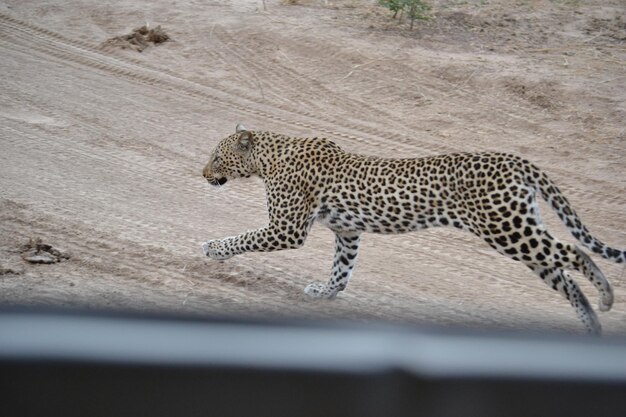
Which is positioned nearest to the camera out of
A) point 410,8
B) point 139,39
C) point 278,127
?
point 278,127

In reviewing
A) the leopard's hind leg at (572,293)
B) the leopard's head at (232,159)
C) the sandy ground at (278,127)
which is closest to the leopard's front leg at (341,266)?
the sandy ground at (278,127)

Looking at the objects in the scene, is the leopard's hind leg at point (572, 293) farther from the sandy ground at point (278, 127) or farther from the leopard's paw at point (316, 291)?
the leopard's paw at point (316, 291)

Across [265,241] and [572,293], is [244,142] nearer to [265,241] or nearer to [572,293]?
[265,241]

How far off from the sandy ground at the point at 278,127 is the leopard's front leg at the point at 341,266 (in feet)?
0.41

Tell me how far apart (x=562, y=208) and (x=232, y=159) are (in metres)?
2.73

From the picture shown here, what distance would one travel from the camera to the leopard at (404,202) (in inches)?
263

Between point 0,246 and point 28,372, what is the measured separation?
6.95 m

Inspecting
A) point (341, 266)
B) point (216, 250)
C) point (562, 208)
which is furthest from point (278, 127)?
point (562, 208)

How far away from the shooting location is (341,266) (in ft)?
25.6

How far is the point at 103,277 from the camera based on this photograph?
784cm

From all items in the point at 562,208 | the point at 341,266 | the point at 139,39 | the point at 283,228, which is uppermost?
the point at 562,208

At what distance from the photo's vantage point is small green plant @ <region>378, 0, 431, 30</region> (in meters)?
13.9

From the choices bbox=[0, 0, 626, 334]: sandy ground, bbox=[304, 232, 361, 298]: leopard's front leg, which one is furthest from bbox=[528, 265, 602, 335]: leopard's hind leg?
bbox=[304, 232, 361, 298]: leopard's front leg

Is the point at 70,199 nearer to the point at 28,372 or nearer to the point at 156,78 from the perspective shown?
the point at 156,78
